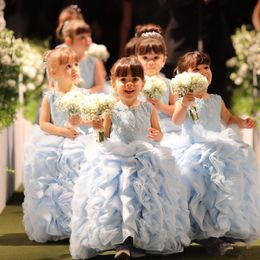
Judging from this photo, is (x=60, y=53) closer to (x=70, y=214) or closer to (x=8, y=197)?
(x=70, y=214)

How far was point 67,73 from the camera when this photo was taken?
7227mm

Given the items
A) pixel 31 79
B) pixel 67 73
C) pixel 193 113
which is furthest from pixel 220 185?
pixel 31 79

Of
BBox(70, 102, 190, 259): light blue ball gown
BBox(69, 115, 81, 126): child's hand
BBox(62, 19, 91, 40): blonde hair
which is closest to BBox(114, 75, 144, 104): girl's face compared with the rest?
BBox(70, 102, 190, 259): light blue ball gown

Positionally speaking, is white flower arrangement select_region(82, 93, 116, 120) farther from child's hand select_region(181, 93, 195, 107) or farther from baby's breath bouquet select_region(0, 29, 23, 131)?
baby's breath bouquet select_region(0, 29, 23, 131)

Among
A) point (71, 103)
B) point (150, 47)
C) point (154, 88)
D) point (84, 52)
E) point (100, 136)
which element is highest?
point (84, 52)

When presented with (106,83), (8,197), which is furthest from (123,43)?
(8,197)

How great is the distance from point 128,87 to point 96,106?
327mm

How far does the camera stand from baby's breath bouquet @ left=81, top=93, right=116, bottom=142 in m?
6.25

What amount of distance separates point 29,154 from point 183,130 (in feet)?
3.90

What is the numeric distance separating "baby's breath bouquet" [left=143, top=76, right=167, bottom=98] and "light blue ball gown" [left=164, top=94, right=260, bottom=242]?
283 mm

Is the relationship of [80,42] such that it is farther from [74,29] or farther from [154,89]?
[154,89]

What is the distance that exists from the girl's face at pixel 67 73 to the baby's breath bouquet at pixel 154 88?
669 millimetres

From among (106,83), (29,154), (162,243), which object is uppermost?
(106,83)

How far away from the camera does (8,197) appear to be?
8.88 meters
